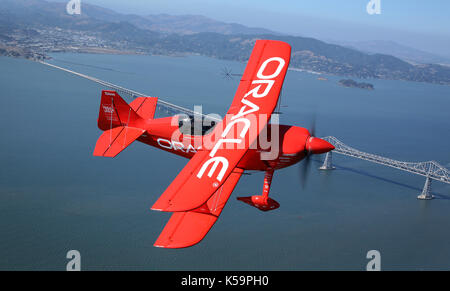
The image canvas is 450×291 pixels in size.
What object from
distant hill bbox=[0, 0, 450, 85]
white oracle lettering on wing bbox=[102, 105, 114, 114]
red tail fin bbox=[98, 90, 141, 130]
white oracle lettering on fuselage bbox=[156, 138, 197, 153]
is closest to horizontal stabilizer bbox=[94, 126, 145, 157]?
red tail fin bbox=[98, 90, 141, 130]

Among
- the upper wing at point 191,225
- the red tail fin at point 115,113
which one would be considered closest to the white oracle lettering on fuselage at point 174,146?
the red tail fin at point 115,113

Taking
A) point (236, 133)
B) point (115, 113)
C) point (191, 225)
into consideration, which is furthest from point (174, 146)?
point (191, 225)

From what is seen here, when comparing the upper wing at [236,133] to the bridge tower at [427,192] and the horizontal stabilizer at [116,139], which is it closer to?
the horizontal stabilizer at [116,139]

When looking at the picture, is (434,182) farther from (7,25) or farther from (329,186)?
(7,25)

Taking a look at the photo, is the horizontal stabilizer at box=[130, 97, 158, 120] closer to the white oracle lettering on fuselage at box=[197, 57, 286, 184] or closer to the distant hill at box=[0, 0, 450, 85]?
the white oracle lettering on fuselage at box=[197, 57, 286, 184]
